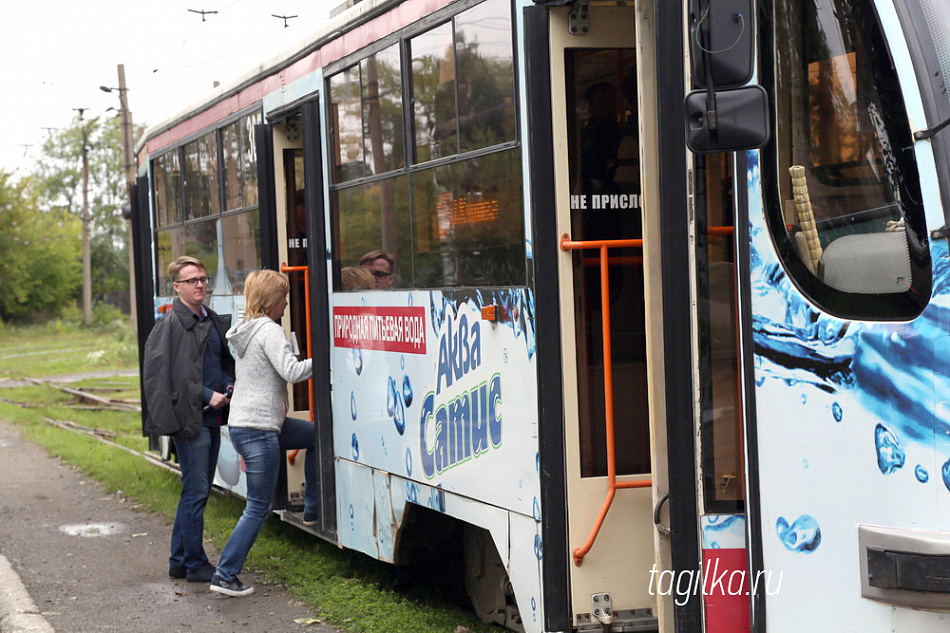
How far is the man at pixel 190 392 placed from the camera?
727 cm

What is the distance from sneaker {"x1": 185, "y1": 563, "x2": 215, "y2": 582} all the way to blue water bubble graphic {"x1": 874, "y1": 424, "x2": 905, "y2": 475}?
4998 mm

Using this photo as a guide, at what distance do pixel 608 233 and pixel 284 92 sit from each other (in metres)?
3.38

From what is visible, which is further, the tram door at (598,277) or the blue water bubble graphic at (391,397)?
the blue water bubble graphic at (391,397)

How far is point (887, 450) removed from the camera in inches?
134

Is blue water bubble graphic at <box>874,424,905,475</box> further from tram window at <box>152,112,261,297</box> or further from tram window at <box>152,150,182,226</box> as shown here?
tram window at <box>152,150,182,226</box>

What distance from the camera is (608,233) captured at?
4.70m

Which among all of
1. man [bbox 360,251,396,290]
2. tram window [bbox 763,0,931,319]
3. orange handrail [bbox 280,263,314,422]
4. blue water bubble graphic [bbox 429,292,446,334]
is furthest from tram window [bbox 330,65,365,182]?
tram window [bbox 763,0,931,319]

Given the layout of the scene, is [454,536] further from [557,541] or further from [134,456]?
[134,456]

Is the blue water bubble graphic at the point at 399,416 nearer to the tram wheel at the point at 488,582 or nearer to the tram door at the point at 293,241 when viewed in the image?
the tram wheel at the point at 488,582

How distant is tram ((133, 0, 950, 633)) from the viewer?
346 centimetres

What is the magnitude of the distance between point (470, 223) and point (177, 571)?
3585mm

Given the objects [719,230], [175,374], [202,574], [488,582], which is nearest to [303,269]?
[175,374]

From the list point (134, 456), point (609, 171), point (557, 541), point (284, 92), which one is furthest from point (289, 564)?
point (134, 456)

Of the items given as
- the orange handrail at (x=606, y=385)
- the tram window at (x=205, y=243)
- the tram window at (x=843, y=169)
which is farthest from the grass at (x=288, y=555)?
the tram window at (x=843, y=169)
